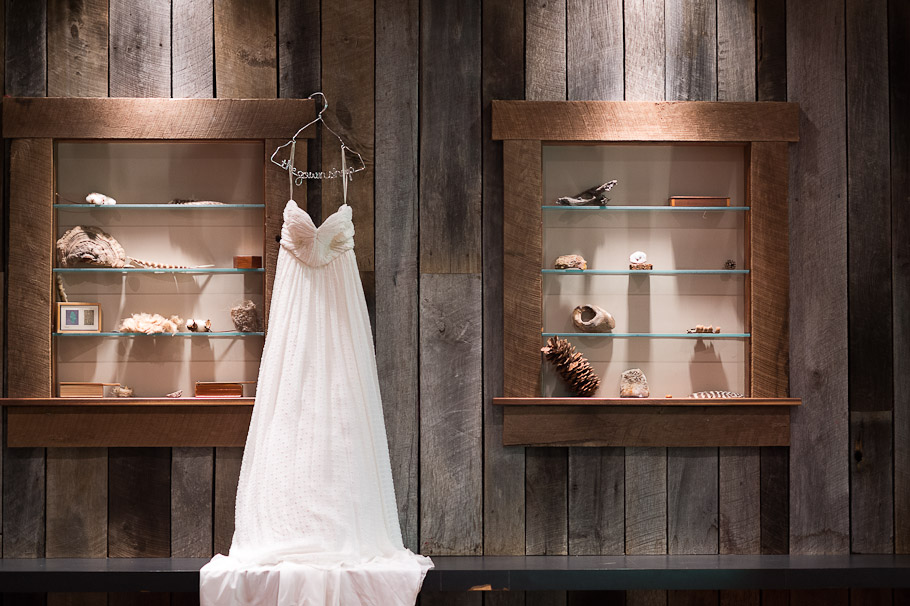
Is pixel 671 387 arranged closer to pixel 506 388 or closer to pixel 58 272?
pixel 506 388

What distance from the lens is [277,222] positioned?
8.81 feet

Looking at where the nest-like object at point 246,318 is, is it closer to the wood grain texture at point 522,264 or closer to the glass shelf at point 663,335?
the wood grain texture at point 522,264

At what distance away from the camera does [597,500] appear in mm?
2717

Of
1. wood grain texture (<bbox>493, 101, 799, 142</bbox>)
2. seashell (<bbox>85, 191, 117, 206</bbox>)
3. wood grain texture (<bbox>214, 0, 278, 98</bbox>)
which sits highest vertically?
wood grain texture (<bbox>214, 0, 278, 98</bbox>)

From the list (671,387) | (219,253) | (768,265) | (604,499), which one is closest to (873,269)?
(768,265)

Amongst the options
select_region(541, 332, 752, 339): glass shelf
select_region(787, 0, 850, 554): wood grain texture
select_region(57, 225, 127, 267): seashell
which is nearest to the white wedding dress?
Result: select_region(57, 225, 127, 267): seashell

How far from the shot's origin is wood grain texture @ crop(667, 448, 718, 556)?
2719 mm

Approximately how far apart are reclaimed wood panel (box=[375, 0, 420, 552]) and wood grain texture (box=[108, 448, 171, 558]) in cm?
83

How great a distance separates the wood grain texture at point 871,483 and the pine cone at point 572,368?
3.21 feet

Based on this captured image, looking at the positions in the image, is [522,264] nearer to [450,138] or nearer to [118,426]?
[450,138]

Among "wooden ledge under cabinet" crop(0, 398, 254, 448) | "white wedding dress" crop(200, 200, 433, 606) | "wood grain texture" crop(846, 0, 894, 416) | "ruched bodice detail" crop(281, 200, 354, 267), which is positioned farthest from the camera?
Result: "wood grain texture" crop(846, 0, 894, 416)

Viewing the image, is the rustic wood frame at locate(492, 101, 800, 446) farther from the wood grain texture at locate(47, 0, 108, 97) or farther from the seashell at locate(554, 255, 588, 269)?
the wood grain texture at locate(47, 0, 108, 97)

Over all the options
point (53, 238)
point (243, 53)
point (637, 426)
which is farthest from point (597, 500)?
point (53, 238)

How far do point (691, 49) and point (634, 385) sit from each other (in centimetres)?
125
